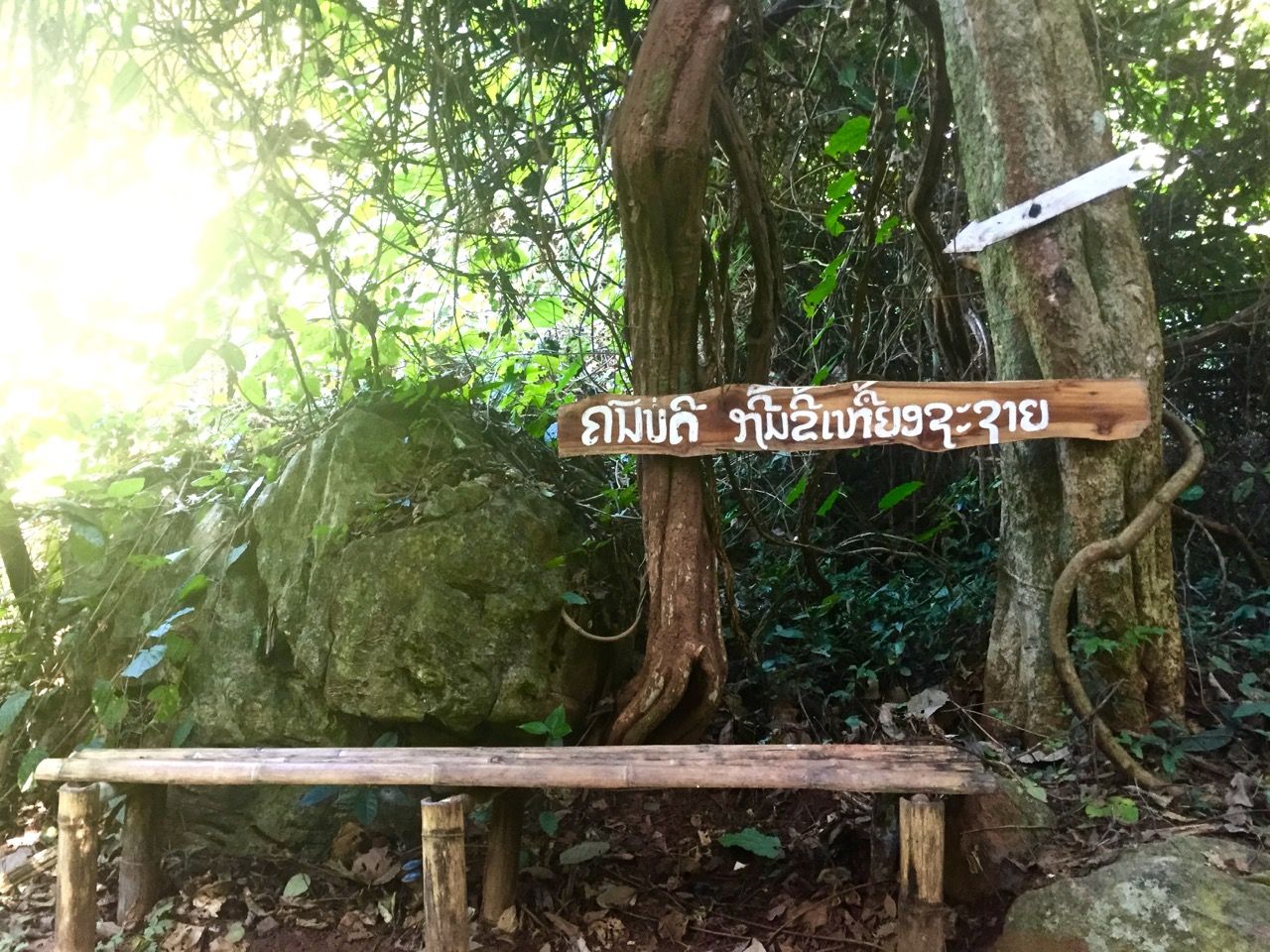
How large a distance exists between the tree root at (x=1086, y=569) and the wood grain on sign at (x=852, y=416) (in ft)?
0.85

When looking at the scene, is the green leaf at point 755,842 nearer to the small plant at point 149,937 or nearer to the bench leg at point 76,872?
the small plant at point 149,937

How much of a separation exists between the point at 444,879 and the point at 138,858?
1.33 m

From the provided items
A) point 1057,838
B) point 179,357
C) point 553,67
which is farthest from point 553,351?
point 1057,838

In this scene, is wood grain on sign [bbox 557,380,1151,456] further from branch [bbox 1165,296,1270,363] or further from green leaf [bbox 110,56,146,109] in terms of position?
green leaf [bbox 110,56,146,109]

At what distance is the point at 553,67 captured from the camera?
3367 mm

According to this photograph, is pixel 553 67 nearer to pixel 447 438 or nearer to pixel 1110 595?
pixel 447 438

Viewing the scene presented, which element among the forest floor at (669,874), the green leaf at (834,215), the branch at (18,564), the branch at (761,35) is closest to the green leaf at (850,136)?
the green leaf at (834,215)

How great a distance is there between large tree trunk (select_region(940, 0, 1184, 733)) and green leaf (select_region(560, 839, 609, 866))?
1419mm

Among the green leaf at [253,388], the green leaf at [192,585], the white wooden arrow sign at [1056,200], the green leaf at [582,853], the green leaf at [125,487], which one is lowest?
the green leaf at [582,853]

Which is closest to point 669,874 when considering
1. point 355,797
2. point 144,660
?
point 355,797

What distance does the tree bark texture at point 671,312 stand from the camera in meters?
2.45

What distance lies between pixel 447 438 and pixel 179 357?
1012 mm

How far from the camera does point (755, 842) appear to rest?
2.66m

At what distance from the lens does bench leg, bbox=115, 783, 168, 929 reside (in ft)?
9.16
